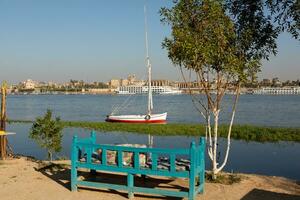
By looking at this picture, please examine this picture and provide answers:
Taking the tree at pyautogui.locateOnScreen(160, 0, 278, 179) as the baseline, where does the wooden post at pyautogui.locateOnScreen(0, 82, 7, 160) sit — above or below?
below

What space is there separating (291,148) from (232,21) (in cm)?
1924

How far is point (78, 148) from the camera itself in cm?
1093

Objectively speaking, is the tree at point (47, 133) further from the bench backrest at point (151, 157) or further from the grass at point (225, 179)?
the grass at point (225, 179)

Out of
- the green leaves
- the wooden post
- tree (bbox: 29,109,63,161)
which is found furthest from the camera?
tree (bbox: 29,109,63,161)

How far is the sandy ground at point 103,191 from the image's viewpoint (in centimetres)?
1034

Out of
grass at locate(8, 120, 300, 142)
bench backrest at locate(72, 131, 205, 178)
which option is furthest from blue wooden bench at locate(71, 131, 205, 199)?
grass at locate(8, 120, 300, 142)

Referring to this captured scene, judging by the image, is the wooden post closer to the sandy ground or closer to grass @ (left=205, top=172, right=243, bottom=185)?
the sandy ground

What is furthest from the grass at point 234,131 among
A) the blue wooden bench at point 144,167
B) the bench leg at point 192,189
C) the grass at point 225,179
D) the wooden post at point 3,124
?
the bench leg at point 192,189

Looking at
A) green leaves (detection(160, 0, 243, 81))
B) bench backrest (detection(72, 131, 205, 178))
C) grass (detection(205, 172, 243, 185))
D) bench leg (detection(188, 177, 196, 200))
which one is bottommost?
grass (detection(205, 172, 243, 185))

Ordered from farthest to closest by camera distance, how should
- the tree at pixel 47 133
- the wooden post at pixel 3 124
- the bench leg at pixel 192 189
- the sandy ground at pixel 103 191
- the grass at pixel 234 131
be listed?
the grass at pixel 234 131
the tree at pixel 47 133
the wooden post at pixel 3 124
the sandy ground at pixel 103 191
the bench leg at pixel 192 189

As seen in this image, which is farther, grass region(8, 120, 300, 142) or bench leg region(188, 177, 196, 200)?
grass region(8, 120, 300, 142)

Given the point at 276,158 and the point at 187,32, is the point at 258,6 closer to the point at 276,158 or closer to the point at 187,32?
the point at 187,32

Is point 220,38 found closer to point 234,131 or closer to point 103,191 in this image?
point 103,191

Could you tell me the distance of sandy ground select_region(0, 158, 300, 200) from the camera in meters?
10.3
